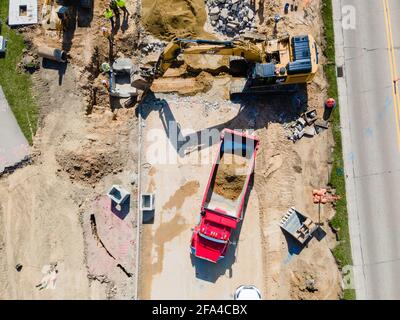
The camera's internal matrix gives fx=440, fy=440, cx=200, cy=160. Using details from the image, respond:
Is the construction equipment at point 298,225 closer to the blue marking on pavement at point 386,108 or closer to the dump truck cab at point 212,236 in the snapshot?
the dump truck cab at point 212,236

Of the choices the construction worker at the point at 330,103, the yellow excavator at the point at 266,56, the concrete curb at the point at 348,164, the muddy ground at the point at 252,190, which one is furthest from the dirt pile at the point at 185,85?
the concrete curb at the point at 348,164

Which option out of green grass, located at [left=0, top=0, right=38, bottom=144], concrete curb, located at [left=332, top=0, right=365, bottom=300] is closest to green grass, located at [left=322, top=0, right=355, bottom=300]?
concrete curb, located at [left=332, top=0, right=365, bottom=300]

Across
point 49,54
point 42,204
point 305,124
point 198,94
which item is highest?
point 49,54

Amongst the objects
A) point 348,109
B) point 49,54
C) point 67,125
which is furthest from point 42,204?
point 348,109

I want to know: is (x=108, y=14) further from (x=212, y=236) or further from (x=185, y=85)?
(x=212, y=236)

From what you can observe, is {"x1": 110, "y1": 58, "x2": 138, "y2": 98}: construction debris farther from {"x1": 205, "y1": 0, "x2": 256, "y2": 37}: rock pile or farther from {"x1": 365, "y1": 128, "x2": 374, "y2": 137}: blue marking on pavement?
{"x1": 365, "y1": 128, "x2": 374, "y2": 137}: blue marking on pavement

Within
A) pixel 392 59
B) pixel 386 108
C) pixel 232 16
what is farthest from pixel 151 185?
pixel 392 59

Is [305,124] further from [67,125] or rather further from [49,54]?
[49,54]

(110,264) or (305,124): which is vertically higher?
(305,124)
